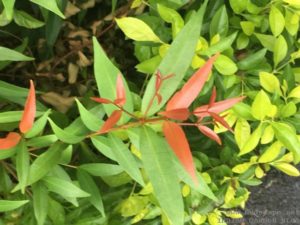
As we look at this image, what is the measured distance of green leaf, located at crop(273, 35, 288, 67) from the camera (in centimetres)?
76

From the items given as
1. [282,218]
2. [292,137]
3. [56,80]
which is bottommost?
[282,218]

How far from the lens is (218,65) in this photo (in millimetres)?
742

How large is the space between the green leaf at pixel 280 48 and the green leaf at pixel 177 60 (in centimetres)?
23

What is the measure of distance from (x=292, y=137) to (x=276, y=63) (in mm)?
154

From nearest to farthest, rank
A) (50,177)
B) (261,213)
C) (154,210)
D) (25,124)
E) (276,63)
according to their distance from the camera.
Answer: (25,124) < (50,177) < (276,63) < (154,210) < (261,213)

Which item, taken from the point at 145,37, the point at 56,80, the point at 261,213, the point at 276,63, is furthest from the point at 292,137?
the point at 261,213

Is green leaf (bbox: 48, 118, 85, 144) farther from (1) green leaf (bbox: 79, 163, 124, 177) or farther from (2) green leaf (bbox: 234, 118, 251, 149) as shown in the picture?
(2) green leaf (bbox: 234, 118, 251, 149)

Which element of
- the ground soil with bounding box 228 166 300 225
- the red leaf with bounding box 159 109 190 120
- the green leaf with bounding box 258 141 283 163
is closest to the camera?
the red leaf with bounding box 159 109 190 120

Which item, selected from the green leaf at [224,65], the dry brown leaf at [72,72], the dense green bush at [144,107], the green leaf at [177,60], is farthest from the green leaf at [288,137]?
the dry brown leaf at [72,72]

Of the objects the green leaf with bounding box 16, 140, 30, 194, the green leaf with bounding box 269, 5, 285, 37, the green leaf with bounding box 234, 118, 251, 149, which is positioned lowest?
the green leaf with bounding box 234, 118, 251, 149

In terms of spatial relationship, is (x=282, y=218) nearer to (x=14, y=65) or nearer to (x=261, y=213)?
(x=261, y=213)

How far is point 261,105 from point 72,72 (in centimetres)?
43

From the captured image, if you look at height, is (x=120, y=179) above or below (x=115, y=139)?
below

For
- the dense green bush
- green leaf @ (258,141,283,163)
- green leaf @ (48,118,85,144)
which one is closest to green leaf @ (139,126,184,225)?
the dense green bush
